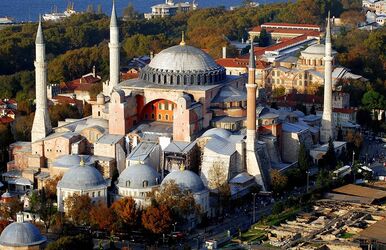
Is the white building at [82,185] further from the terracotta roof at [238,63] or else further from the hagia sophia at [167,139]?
the terracotta roof at [238,63]

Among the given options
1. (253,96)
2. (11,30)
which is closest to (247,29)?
(11,30)

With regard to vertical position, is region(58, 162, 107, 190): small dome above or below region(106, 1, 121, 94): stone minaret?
below

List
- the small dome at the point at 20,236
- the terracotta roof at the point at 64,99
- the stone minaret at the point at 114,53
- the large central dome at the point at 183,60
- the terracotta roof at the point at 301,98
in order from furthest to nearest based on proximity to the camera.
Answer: the terracotta roof at the point at 301,98, the terracotta roof at the point at 64,99, the stone minaret at the point at 114,53, the large central dome at the point at 183,60, the small dome at the point at 20,236

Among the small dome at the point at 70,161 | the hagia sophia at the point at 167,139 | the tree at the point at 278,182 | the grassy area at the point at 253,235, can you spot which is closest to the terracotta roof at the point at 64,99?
the hagia sophia at the point at 167,139

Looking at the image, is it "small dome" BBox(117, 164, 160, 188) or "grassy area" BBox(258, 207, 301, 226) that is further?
"small dome" BBox(117, 164, 160, 188)

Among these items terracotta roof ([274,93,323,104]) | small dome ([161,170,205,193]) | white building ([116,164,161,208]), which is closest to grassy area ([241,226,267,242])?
small dome ([161,170,205,193])

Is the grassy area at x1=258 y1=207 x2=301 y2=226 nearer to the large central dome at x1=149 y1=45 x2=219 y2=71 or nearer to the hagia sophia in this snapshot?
the hagia sophia

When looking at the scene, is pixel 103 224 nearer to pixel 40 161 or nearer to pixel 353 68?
pixel 40 161
